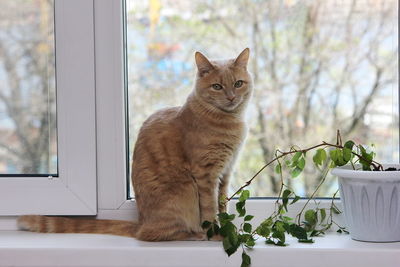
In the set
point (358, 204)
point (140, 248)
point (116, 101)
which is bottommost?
point (140, 248)

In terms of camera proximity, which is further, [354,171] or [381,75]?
[381,75]

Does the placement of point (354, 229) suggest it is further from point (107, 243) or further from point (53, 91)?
point (53, 91)

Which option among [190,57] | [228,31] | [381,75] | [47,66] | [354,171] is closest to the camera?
[354,171]

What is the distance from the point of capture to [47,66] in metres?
1.55

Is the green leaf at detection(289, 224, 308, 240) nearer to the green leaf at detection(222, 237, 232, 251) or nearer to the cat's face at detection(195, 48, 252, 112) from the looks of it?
the green leaf at detection(222, 237, 232, 251)

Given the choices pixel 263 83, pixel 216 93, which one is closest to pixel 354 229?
pixel 216 93

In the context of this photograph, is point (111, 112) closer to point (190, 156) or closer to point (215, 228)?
point (190, 156)

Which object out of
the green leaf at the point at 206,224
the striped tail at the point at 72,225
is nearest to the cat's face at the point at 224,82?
the green leaf at the point at 206,224

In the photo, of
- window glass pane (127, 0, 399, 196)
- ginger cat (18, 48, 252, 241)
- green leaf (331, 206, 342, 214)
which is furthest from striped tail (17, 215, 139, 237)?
window glass pane (127, 0, 399, 196)

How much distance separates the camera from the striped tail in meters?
1.49

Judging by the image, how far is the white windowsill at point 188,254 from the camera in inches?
51.4

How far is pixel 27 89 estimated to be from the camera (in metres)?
1.57

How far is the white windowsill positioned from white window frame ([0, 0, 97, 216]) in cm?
16

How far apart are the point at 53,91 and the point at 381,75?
156 cm
